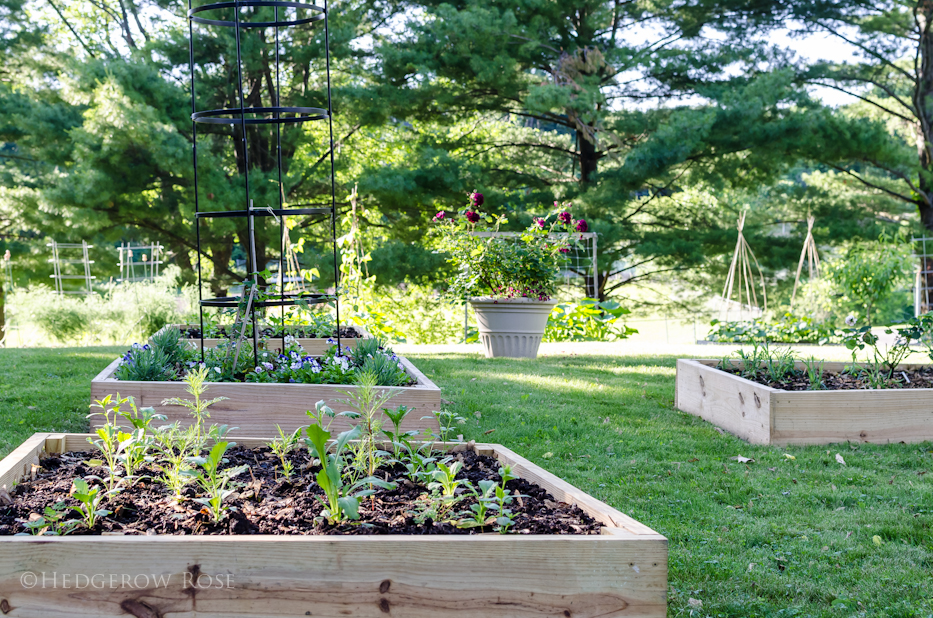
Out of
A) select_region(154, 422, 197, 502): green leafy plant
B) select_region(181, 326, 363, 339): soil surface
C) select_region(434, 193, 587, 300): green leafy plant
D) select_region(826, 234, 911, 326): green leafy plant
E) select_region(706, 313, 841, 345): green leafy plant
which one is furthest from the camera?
select_region(826, 234, 911, 326): green leafy plant

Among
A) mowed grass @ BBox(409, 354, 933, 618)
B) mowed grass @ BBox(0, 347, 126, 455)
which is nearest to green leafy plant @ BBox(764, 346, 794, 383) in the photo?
mowed grass @ BBox(409, 354, 933, 618)

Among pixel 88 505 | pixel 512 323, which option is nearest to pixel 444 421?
pixel 88 505

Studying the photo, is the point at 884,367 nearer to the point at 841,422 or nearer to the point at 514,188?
the point at 841,422

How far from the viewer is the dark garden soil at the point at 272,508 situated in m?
1.40

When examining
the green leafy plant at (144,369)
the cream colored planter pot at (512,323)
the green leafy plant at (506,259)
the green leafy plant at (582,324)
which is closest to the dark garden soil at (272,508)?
the green leafy plant at (144,369)

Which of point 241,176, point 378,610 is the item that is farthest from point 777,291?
point 378,610

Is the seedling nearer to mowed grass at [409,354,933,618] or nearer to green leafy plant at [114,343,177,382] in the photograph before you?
mowed grass at [409,354,933,618]

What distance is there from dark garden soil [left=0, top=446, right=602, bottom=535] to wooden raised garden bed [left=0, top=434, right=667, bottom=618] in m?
0.12

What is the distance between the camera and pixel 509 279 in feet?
18.9

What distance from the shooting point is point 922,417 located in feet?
10.3

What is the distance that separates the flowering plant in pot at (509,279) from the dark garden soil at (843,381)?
6.95 feet

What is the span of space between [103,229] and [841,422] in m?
11.9

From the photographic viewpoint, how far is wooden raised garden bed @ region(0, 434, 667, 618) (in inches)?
48.9

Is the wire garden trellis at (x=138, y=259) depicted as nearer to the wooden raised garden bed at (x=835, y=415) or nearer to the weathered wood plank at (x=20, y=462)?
the weathered wood plank at (x=20, y=462)
